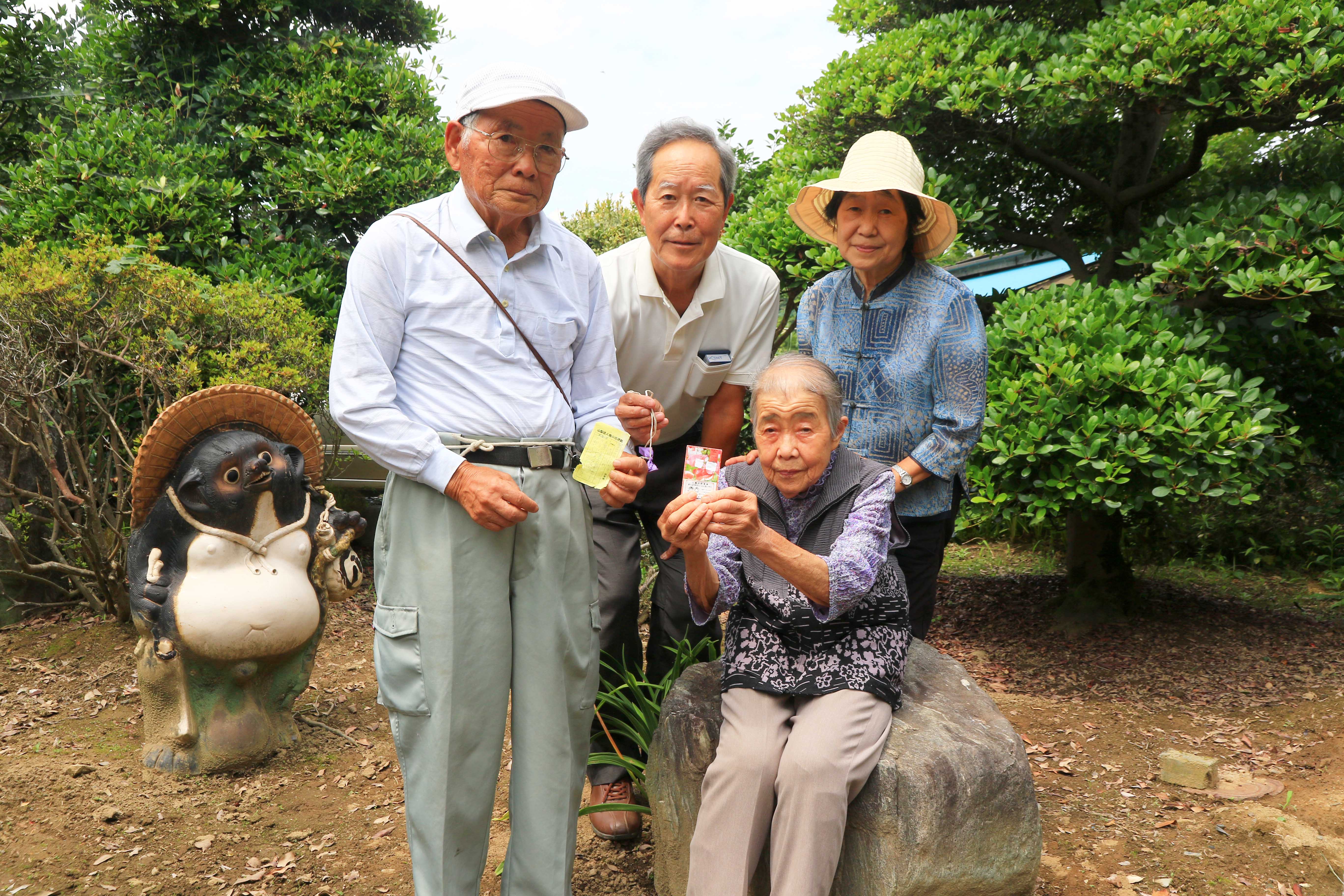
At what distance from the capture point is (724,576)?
8.57 ft

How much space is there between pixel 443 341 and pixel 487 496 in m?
0.41

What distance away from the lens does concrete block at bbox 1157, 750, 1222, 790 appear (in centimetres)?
362

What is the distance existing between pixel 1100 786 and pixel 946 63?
136 inches

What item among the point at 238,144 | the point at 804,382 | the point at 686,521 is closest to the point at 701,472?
the point at 686,521

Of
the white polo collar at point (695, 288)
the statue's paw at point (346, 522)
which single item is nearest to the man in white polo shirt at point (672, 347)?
the white polo collar at point (695, 288)

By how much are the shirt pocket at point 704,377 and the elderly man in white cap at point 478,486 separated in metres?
0.83

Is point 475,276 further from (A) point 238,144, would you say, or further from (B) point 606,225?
(B) point 606,225

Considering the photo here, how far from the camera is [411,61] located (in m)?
6.39

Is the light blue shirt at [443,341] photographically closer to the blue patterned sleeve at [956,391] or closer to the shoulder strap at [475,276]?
the shoulder strap at [475,276]

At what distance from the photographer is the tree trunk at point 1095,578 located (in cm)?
545

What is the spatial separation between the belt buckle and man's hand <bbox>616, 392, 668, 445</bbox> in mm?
248

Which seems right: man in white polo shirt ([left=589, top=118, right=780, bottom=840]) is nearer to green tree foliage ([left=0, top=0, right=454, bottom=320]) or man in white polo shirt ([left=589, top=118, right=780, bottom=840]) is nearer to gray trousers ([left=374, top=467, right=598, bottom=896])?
gray trousers ([left=374, top=467, right=598, bottom=896])

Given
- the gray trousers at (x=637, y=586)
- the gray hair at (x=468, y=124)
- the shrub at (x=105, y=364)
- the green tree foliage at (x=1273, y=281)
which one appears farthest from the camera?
the shrub at (x=105, y=364)

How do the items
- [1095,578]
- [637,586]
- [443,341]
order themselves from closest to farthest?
[443,341] → [637,586] → [1095,578]
